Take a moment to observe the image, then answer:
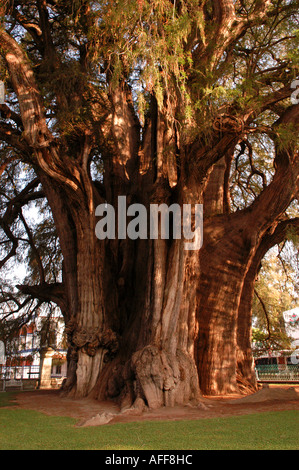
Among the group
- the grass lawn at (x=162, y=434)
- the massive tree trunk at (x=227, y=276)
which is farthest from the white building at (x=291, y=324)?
the grass lawn at (x=162, y=434)

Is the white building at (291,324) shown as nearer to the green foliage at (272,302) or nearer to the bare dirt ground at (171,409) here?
the green foliage at (272,302)

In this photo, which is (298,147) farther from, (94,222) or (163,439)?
(163,439)

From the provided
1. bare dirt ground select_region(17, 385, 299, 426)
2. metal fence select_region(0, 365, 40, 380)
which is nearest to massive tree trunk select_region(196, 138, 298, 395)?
bare dirt ground select_region(17, 385, 299, 426)

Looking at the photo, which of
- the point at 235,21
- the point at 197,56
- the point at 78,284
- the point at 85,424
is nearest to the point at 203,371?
the point at 78,284

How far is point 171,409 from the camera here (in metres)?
6.32

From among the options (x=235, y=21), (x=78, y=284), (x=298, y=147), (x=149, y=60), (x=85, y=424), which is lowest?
(x=85, y=424)

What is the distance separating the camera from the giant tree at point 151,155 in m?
6.84

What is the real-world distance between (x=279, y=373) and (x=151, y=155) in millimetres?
11752

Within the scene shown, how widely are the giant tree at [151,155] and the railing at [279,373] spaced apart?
8.78m

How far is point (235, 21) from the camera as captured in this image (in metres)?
8.43

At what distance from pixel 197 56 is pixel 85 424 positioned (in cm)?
752

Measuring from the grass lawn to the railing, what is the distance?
11.5 metres

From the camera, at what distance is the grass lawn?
12.6ft

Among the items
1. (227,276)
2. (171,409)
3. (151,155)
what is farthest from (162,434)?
(151,155)
